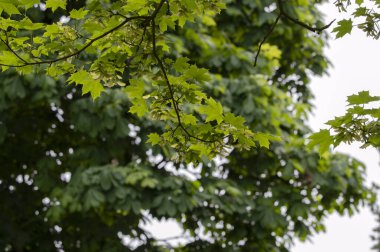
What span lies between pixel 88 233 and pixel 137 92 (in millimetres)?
4289

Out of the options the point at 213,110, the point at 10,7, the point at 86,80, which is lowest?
the point at 10,7

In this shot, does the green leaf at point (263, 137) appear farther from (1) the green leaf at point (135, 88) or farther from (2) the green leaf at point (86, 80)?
(2) the green leaf at point (86, 80)

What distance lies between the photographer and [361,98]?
236 centimetres

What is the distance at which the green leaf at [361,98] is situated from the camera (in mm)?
2333

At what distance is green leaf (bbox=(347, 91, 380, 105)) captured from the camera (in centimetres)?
233

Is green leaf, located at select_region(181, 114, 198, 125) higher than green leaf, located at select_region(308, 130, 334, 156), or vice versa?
green leaf, located at select_region(308, 130, 334, 156)

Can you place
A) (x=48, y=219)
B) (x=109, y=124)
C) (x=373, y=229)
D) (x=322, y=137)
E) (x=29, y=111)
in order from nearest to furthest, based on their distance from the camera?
(x=322, y=137) → (x=109, y=124) → (x=48, y=219) → (x=29, y=111) → (x=373, y=229)

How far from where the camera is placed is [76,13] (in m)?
2.71

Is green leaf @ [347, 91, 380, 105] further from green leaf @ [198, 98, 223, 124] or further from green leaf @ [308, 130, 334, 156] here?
green leaf @ [198, 98, 223, 124]

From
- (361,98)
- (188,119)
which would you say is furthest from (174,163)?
(361,98)

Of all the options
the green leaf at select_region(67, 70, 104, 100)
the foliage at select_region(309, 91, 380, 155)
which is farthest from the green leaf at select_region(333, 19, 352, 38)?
the green leaf at select_region(67, 70, 104, 100)

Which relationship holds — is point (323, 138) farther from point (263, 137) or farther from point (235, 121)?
point (235, 121)

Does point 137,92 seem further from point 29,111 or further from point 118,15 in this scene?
point 29,111

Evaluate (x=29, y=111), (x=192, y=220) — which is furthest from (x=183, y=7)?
(x=29, y=111)
